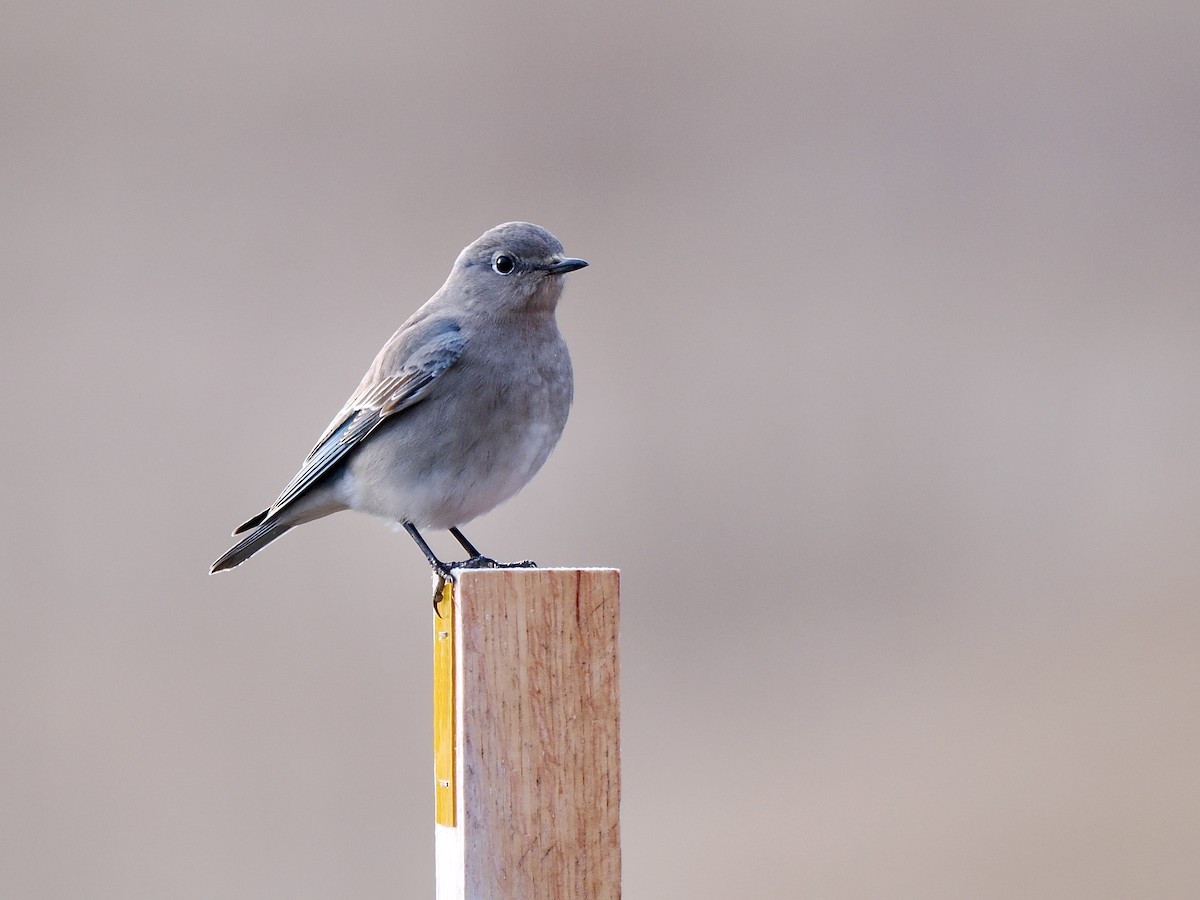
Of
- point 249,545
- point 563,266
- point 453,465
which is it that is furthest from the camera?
point 249,545

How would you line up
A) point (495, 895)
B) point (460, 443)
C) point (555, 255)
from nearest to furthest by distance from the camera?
1. point (495, 895)
2. point (460, 443)
3. point (555, 255)

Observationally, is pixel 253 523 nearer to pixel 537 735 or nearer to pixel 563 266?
pixel 563 266

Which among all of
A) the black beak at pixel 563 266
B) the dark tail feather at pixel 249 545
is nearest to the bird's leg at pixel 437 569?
the dark tail feather at pixel 249 545

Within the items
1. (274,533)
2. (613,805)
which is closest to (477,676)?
(613,805)

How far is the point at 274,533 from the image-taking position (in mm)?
5461

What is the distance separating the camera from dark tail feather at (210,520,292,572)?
534 cm

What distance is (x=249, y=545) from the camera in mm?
5387

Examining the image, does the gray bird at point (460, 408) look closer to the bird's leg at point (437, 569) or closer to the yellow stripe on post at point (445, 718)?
the bird's leg at point (437, 569)

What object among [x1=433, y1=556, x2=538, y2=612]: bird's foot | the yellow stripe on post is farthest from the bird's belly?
the yellow stripe on post

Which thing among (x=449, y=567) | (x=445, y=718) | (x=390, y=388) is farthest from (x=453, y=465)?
(x=445, y=718)

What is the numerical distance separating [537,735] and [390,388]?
8.00 feet

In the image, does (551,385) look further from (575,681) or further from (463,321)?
(575,681)

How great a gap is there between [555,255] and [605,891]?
285 cm

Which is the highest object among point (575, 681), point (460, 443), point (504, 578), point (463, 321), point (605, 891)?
point (463, 321)
